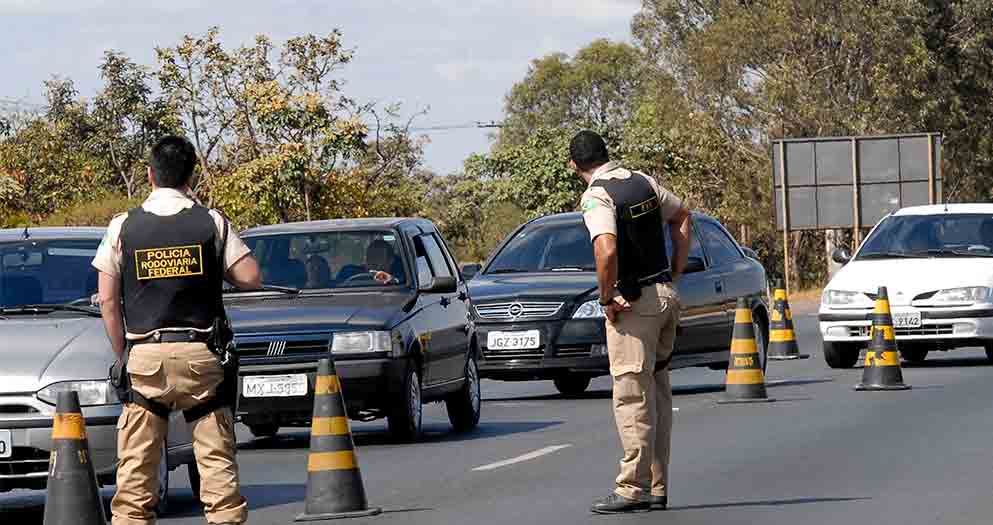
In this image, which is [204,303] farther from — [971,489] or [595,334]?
[595,334]

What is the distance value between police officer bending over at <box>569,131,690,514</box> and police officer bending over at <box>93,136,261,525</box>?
2419mm

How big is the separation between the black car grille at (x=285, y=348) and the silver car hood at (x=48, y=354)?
372 centimetres

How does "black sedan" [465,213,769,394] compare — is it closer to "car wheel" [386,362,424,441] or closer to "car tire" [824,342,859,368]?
"car tire" [824,342,859,368]

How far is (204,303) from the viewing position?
8383 millimetres

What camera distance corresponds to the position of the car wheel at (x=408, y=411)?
14656mm

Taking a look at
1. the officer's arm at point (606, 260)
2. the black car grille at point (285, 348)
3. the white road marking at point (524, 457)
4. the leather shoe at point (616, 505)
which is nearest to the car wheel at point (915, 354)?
the white road marking at point (524, 457)

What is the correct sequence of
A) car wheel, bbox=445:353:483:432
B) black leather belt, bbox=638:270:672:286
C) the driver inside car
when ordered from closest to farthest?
black leather belt, bbox=638:270:672:286, the driver inside car, car wheel, bbox=445:353:483:432

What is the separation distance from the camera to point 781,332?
81.0 feet

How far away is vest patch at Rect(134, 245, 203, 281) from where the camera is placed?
327 inches

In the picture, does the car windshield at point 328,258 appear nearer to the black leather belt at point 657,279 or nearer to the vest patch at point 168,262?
the black leather belt at point 657,279

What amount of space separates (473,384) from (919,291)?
6762 millimetres

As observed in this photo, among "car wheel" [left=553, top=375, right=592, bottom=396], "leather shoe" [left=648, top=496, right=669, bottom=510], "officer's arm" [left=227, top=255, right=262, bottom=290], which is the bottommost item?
"car wheel" [left=553, top=375, right=592, bottom=396]

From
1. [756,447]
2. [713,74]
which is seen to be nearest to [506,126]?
[713,74]

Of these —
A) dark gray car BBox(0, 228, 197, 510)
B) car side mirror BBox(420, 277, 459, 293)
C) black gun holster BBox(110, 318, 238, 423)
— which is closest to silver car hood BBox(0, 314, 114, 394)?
dark gray car BBox(0, 228, 197, 510)
